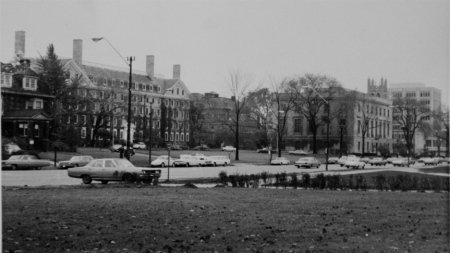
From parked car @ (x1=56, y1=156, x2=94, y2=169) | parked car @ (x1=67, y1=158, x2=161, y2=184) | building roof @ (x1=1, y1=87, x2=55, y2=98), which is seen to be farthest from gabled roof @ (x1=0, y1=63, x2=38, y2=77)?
parked car @ (x1=67, y1=158, x2=161, y2=184)

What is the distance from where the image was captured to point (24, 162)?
54.1 feet

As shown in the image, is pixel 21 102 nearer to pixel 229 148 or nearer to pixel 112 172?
pixel 112 172

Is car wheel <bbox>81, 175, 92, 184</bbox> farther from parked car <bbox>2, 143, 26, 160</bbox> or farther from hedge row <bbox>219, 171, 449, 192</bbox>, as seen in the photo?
hedge row <bbox>219, 171, 449, 192</bbox>

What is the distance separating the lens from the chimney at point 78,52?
44.5 feet

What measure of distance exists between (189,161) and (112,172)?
5.69 m

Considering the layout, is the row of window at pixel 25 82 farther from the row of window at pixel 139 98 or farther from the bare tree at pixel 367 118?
the bare tree at pixel 367 118

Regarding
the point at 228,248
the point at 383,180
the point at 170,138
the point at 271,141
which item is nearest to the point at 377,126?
the point at 383,180

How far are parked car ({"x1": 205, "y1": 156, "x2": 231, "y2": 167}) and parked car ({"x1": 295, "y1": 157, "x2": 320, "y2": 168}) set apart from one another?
541cm

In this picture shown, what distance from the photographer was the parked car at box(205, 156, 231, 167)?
76.9 feet

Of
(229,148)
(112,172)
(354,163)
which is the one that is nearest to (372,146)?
(229,148)

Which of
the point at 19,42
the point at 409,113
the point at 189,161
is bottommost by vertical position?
the point at 189,161

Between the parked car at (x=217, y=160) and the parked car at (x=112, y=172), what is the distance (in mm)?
4310

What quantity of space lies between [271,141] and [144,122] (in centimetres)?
741

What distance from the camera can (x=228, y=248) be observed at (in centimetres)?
777
